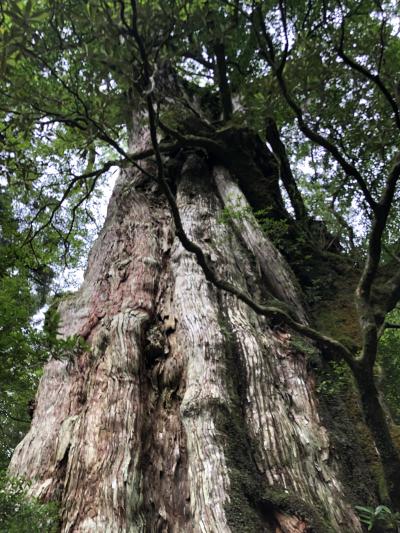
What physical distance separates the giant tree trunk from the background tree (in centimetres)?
2

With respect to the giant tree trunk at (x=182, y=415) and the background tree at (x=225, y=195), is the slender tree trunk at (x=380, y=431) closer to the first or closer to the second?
the background tree at (x=225, y=195)

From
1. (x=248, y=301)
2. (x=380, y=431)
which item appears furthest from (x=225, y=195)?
(x=380, y=431)

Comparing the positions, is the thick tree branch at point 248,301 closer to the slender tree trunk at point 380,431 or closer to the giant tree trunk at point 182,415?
the slender tree trunk at point 380,431

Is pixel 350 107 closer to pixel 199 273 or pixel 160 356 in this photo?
pixel 199 273

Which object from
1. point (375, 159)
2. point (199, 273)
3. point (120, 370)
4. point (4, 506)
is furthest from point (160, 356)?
point (375, 159)

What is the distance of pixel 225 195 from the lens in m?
6.27

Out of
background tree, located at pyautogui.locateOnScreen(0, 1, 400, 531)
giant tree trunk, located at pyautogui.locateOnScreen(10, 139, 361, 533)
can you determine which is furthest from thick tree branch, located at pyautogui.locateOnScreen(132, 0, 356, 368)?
giant tree trunk, located at pyautogui.locateOnScreen(10, 139, 361, 533)

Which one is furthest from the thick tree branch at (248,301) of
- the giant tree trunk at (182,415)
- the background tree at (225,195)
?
the giant tree trunk at (182,415)

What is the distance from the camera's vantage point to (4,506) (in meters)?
2.10

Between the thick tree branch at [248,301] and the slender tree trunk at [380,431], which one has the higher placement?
the thick tree branch at [248,301]

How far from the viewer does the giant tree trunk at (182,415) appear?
8.39ft

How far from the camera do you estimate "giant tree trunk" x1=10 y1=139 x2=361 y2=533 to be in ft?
8.39

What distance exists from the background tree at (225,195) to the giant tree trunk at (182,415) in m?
0.02

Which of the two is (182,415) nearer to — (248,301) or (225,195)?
(248,301)
